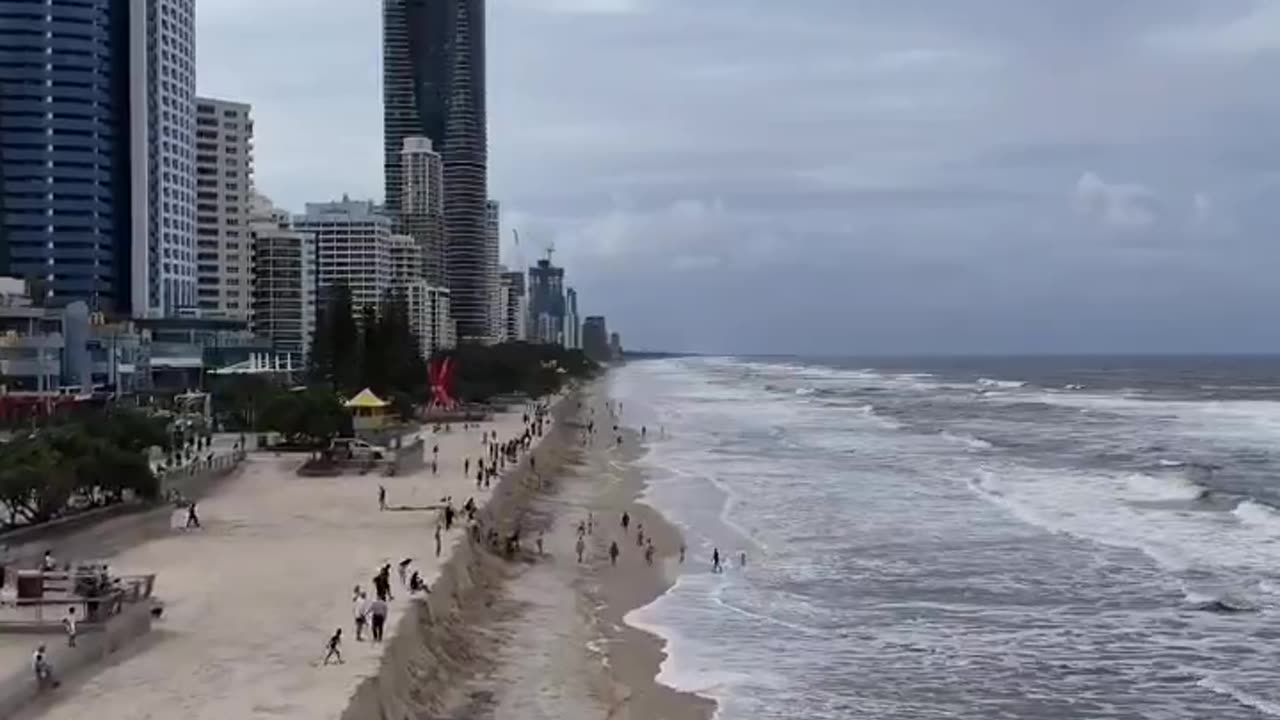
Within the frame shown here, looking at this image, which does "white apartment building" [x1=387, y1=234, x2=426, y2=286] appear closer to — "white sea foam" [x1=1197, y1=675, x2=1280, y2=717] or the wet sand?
the wet sand

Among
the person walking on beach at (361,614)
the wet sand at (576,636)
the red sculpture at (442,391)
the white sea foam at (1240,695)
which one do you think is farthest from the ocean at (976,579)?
the red sculpture at (442,391)

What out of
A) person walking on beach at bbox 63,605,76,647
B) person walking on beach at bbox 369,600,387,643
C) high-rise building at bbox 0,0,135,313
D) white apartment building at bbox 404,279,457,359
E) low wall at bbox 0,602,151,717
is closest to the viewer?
low wall at bbox 0,602,151,717

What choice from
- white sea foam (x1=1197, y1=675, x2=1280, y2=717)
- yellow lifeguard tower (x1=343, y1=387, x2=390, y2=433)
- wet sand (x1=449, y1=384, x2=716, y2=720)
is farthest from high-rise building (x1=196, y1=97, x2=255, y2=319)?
white sea foam (x1=1197, y1=675, x2=1280, y2=717)

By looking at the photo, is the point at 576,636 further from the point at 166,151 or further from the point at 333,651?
the point at 166,151

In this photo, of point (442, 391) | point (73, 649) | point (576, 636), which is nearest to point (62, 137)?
point (442, 391)

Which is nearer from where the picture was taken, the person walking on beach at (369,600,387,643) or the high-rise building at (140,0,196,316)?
the person walking on beach at (369,600,387,643)

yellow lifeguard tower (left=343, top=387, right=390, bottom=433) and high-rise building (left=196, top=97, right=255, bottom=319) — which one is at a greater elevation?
high-rise building (left=196, top=97, right=255, bottom=319)

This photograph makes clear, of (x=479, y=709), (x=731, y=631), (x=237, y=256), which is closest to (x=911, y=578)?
(x=731, y=631)
